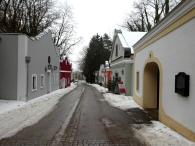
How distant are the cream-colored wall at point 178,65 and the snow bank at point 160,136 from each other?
0.44 meters

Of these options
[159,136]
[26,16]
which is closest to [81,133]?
[159,136]

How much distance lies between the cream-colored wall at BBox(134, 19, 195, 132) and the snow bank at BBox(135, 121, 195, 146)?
0.44 metres

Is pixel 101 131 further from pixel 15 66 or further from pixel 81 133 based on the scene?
pixel 15 66

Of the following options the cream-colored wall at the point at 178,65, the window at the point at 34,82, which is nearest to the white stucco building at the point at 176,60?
the cream-colored wall at the point at 178,65

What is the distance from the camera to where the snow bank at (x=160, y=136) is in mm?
7973

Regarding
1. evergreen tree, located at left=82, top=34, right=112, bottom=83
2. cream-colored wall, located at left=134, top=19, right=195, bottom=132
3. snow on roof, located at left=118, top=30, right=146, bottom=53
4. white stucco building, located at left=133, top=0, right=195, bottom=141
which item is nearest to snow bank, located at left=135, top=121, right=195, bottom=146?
white stucco building, located at left=133, top=0, right=195, bottom=141

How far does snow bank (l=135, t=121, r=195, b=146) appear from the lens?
314 inches

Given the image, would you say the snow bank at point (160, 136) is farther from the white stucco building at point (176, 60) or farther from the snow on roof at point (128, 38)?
the snow on roof at point (128, 38)

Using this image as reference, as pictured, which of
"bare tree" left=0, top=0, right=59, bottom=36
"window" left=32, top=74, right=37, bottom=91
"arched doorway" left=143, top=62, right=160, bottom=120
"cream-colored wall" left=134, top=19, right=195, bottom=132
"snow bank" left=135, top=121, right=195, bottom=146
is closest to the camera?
"snow bank" left=135, top=121, right=195, bottom=146

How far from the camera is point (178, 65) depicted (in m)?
9.70

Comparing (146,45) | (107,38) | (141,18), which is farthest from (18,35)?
(107,38)

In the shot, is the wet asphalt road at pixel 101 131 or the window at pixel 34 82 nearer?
the wet asphalt road at pixel 101 131

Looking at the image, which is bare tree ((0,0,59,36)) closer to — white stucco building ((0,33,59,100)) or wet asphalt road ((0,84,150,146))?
white stucco building ((0,33,59,100))

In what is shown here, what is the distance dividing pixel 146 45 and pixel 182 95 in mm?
6976
